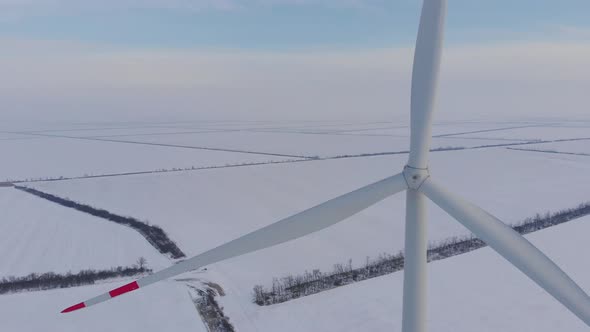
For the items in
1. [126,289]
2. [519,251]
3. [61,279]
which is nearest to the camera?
[519,251]

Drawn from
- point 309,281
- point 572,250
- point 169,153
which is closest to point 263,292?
point 309,281

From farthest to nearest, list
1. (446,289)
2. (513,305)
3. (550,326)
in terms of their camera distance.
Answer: (446,289) → (513,305) → (550,326)

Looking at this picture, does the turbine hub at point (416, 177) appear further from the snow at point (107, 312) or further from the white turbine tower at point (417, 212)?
the snow at point (107, 312)

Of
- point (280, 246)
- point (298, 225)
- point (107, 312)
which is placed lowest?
point (107, 312)

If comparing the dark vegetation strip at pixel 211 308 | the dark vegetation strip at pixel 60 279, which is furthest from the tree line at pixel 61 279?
the dark vegetation strip at pixel 211 308

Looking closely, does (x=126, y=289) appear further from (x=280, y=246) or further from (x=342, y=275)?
(x=280, y=246)

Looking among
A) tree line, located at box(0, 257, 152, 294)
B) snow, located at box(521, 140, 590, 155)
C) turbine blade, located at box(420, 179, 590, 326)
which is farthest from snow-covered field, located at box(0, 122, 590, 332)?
turbine blade, located at box(420, 179, 590, 326)

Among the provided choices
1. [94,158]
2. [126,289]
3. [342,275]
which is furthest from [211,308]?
[94,158]

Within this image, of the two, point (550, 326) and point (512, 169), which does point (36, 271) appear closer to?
point (550, 326)
